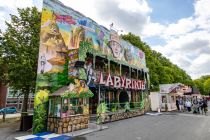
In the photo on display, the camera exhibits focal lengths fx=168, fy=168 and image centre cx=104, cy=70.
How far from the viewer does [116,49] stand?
20594 mm

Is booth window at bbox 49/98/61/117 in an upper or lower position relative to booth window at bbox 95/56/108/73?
lower

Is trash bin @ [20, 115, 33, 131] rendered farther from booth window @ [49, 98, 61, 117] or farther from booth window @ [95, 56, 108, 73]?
booth window @ [95, 56, 108, 73]

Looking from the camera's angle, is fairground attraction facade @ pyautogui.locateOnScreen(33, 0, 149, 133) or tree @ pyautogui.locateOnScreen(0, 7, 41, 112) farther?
tree @ pyautogui.locateOnScreen(0, 7, 41, 112)

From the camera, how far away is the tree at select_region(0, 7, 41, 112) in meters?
15.1

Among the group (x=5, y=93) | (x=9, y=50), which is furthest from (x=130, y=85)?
(x=5, y=93)

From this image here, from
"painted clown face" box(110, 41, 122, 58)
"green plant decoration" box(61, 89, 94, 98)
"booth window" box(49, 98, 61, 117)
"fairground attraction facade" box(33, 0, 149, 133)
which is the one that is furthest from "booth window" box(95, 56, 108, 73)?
"booth window" box(49, 98, 61, 117)

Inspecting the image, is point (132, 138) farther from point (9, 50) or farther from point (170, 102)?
point (170, 102)

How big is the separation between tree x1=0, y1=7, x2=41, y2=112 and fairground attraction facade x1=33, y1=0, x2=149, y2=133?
3113 mm

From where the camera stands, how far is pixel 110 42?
65.7ft

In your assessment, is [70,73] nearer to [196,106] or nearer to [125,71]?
[125,71]

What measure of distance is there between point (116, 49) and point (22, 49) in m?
10.4

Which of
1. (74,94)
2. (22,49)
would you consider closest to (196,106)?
(74,94)

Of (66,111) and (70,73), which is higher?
(70,73)

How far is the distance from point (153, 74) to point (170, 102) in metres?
8.34
